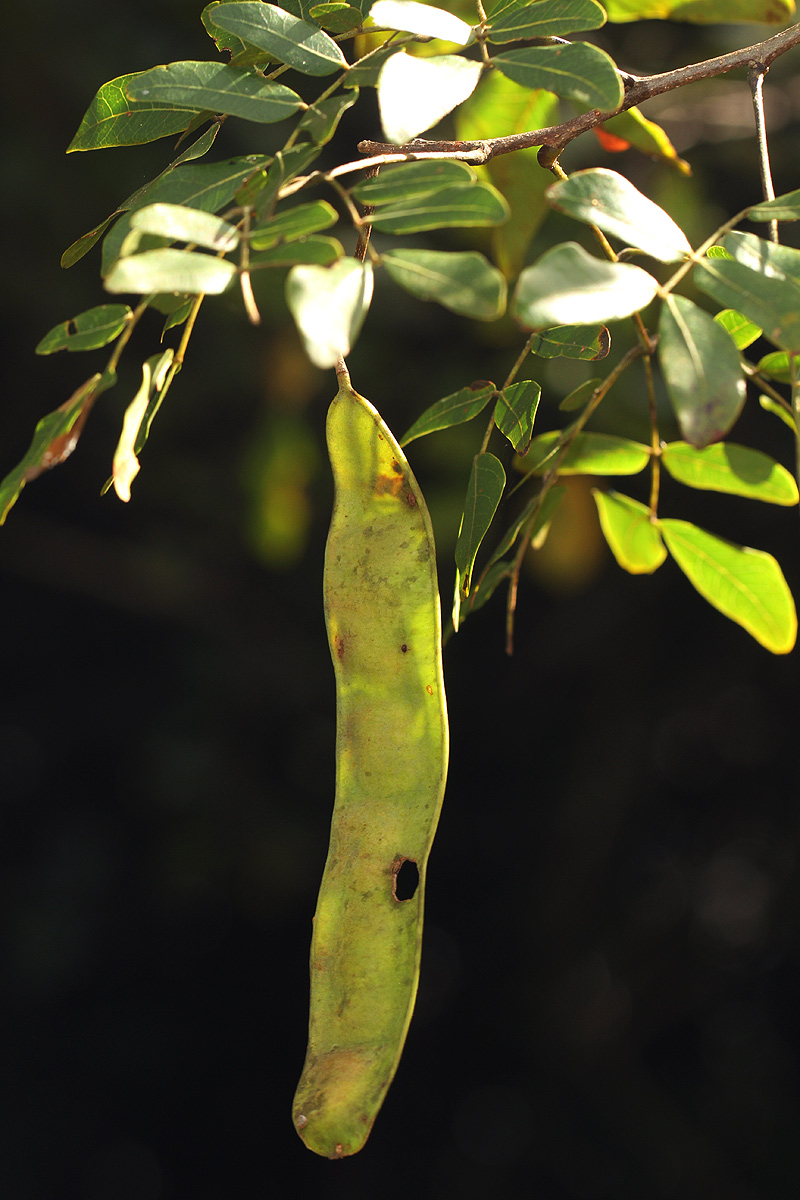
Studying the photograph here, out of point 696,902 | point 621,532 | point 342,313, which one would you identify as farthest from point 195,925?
point 342,313

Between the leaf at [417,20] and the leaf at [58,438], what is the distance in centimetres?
24

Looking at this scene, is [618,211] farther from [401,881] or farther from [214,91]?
[401,881]

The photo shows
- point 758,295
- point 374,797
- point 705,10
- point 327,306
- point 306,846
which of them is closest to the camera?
point 327,306

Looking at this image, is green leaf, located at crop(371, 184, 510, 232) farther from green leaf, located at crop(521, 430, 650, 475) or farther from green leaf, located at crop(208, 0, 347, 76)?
green leaf, located at crop(521, 430, 650, 475)

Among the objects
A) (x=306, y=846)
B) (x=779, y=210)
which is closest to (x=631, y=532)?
(x=779, y=210)

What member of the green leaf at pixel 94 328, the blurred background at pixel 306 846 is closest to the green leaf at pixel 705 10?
the green leaf at pixel 94 328

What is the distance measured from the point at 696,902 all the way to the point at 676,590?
2.47 ft

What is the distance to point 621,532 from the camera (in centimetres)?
91

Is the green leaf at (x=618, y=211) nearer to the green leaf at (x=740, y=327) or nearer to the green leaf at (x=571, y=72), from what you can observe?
the green leaf at (x=571, y=72)

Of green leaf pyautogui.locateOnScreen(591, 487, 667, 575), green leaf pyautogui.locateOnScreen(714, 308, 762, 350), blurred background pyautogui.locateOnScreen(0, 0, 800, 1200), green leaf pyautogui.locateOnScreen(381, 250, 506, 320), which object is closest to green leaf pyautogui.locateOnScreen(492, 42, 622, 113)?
green leaf pyautogui.locateOnScreen(381, 250, 506, 320)

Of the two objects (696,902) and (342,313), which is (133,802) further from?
(342,313)

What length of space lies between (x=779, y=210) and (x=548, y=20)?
18cm

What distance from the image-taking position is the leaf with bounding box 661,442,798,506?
721 millimetres

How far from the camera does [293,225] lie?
51 cm
